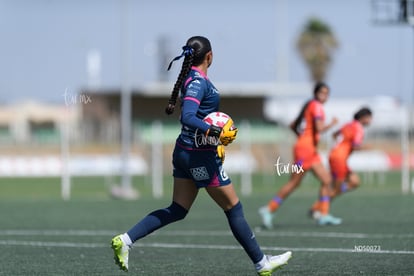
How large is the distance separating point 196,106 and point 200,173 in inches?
26.5

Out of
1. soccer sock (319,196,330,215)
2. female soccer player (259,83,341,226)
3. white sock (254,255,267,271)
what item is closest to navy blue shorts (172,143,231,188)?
white sock (254,255,267,271)

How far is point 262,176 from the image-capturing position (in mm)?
47375

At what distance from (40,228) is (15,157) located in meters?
31.6

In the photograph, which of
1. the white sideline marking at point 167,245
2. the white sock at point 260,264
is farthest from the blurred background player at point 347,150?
the white sock at point 260,264

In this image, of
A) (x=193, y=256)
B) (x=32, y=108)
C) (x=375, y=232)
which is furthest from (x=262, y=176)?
(x=32, y=108)

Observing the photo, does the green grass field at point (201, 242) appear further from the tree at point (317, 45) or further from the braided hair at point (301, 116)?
the tree at point (317, 45)

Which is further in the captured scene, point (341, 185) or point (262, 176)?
point (262, 176)

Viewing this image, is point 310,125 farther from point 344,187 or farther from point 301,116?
point 344,187

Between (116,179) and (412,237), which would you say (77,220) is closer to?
(412,237)

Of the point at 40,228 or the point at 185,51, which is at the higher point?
the point at 185,51

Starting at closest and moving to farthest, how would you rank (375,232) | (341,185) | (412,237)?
1. (412,237)
2. (375,232)
3. (341,185)

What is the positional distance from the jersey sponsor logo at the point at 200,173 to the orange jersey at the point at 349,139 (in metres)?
8.94

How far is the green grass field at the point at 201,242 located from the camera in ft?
36.1

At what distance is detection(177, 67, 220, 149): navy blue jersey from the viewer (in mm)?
9250
